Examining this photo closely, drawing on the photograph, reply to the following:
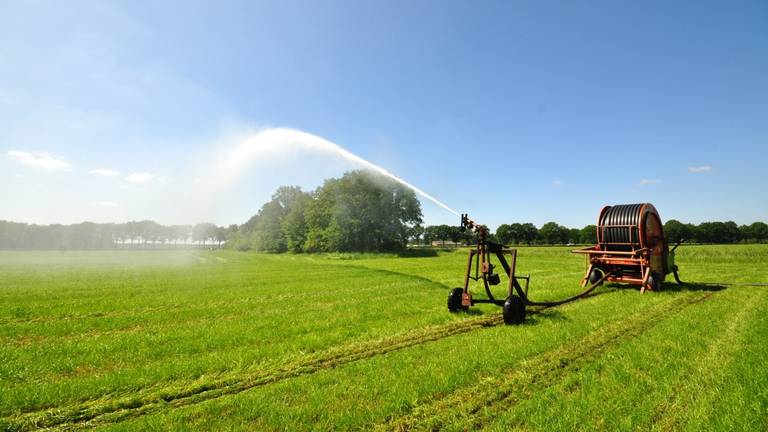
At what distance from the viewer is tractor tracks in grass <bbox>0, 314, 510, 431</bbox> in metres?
5.03

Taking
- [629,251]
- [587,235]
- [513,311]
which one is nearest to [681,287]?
[629,251]

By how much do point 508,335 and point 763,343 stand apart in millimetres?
5264

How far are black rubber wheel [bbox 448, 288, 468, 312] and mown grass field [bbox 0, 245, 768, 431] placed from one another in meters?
0.54

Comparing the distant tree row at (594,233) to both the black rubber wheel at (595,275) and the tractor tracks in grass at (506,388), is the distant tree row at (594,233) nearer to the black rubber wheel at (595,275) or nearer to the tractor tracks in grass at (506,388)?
the black rubber wheel at (595,275)

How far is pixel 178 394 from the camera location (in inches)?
227

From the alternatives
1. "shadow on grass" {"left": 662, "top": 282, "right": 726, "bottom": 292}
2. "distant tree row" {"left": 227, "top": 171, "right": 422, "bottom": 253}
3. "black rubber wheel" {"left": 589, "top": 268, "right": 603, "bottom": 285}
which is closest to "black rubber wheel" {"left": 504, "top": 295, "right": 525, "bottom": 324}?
"black rubber wheel" {"left": 589, "top": 268, "right": 603, "bottom": 285}

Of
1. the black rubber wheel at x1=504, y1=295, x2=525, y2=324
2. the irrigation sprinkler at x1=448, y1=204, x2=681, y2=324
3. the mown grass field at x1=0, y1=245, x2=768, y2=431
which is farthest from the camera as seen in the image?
the irrigation sprinkler at x1=448, y1=204, x2=681, y2=324

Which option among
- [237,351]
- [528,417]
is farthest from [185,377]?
[528,417]

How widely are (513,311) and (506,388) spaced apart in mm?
4660

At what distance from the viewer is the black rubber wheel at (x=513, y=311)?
32.5 feet

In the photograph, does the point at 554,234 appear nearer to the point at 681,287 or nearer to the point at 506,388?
the point at 681,287

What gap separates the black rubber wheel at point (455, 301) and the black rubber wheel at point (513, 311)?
Result: 1.84 meters

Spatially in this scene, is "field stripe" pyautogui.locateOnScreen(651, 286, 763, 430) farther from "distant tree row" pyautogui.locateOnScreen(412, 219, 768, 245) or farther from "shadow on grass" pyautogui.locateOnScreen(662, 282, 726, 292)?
"distant tree row" pyautogui.locateOnScreen(412, 219, 768, 245)

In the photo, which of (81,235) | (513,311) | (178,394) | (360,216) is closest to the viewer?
(178,394)
